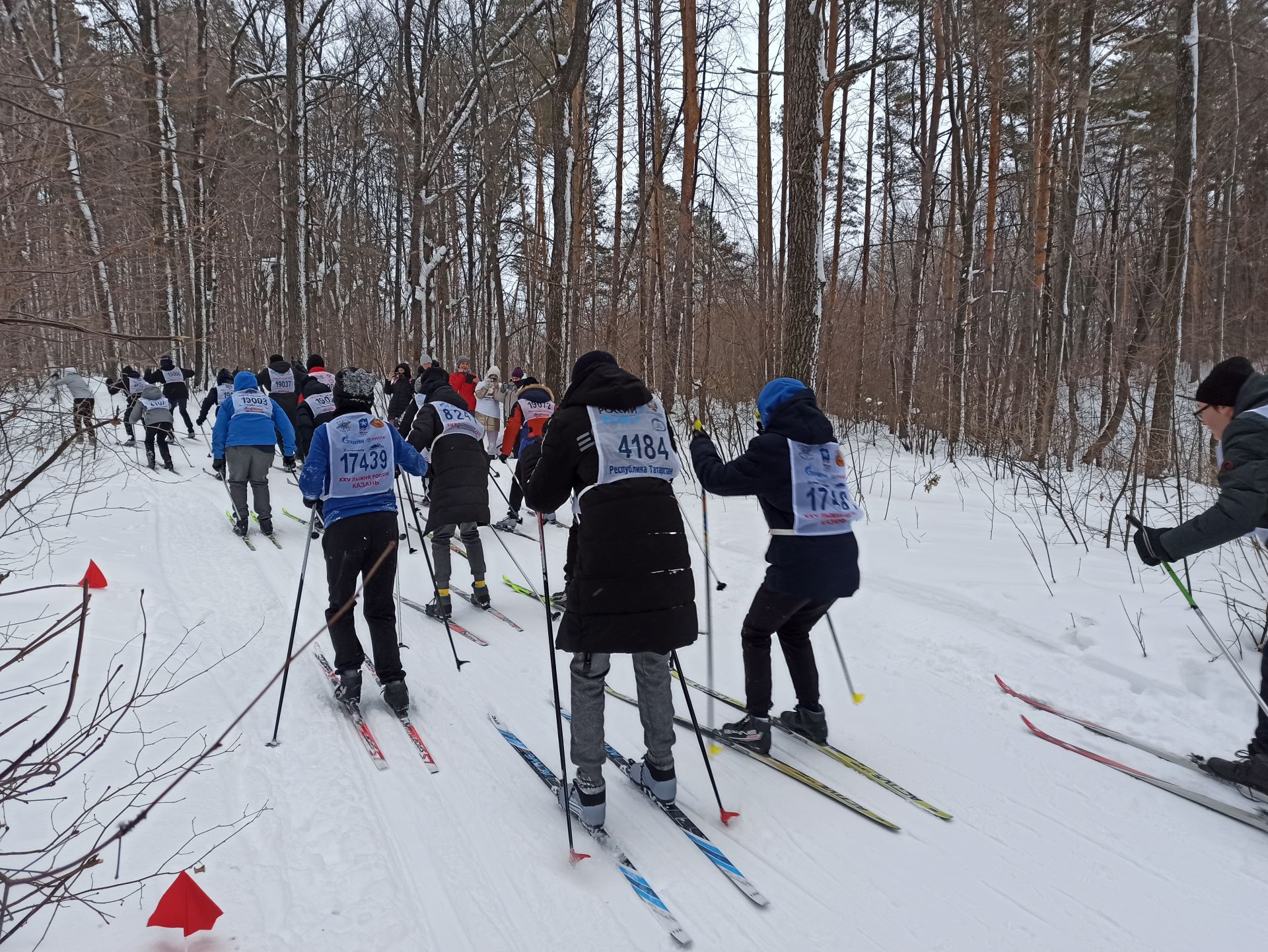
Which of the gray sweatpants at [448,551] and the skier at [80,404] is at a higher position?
the skier at [80,404]

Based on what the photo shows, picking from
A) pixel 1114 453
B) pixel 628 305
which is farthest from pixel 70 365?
pixel 628 305

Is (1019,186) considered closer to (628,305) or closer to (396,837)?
(628,305)

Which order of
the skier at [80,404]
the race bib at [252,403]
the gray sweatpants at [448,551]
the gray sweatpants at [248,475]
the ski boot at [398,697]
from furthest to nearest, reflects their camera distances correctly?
the race bib at [252,403] < the gray sweatpants at [248,475] < the gray sweatpants at [448,551] < the ski boot at [398,697] < the skier at [80,404]

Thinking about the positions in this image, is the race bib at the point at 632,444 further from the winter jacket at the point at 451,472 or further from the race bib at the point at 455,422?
the race bib at the point at 455,422

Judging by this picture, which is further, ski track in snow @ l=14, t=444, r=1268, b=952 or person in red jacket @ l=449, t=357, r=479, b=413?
person in red jacket @ l=449, t=357, r=479, b=413

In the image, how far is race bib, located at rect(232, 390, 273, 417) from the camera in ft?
29.8

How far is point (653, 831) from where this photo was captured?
332 cm

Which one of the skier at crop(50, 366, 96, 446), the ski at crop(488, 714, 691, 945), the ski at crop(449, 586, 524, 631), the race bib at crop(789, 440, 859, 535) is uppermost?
the skier at crop(50, 366, 96, 446)

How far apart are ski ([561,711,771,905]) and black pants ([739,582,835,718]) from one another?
0.77 meters

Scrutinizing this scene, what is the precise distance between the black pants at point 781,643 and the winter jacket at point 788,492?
11 cm

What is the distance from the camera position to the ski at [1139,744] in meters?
3.59

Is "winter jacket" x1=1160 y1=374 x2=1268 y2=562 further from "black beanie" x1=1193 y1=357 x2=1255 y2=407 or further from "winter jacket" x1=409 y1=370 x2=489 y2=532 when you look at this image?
"winter jacket" x1=409 y1=370 x2=489 y2=532

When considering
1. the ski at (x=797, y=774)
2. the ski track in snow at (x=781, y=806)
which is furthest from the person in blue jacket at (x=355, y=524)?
the ski at (x=797, y=774)

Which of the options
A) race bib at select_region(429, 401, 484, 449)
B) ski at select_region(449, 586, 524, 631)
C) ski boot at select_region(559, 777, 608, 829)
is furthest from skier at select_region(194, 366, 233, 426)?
ski boot at select_region(559, 777, 608, 829)
